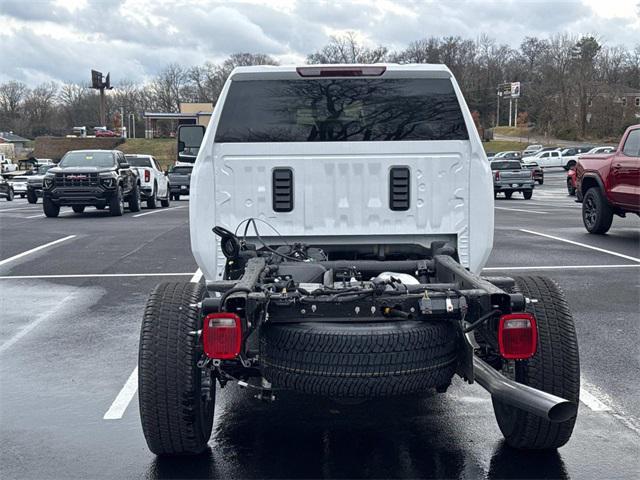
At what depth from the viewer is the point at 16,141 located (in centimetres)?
12238

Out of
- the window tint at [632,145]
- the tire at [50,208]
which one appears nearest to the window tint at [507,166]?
the window tint at [632,145]

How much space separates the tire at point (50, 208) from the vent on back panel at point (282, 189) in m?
16.6

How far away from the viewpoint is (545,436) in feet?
13.9

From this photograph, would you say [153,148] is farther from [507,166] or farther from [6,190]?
[507,166]

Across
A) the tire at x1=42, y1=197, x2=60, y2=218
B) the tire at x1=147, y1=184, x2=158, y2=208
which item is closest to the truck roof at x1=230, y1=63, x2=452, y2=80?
the tire at x1=42, y1=197, x2=60, y2=218

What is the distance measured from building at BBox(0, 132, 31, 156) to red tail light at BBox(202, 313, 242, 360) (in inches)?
4673

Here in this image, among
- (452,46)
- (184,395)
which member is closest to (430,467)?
(184,395)

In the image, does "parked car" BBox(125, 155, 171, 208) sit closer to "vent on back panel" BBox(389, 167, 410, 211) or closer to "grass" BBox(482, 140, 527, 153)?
"vent on back panel" BBox(389, 167, 410, 211)

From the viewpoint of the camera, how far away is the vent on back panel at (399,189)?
558 centimetres

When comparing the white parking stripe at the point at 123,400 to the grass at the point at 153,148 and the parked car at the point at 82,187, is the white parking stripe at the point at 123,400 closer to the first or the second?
the parked car at the point at 82,187

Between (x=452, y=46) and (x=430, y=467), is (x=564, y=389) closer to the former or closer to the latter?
(x=430, y=467)

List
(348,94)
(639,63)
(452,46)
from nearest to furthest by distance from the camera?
(348,94), (639,63), (452,46)

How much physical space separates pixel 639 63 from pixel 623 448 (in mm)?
108584

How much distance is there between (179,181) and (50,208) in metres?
14.5
